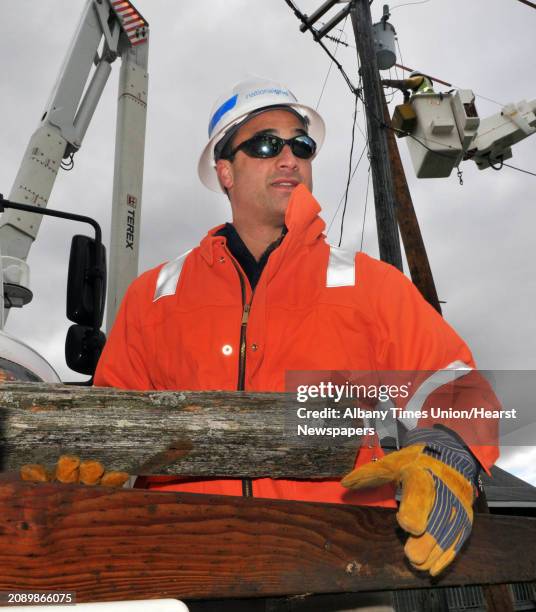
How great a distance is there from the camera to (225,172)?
10.3 feet

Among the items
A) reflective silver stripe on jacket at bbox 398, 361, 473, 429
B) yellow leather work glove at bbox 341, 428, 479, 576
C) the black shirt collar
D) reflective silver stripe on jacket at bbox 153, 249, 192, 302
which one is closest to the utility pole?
the black shirt collar

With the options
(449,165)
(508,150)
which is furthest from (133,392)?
(508,150)

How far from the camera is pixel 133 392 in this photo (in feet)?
5.00

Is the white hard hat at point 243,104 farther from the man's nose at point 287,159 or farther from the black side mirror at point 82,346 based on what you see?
the black side mirror at point 82,346

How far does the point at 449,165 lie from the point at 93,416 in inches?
362

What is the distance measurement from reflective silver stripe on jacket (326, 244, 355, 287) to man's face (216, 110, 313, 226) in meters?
0.35

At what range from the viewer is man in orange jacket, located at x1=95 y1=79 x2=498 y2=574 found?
1.99 meters

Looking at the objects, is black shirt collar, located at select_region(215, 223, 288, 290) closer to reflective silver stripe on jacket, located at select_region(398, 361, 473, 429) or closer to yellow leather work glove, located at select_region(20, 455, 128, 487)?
reflective silver stripe on jacket, located at select_region(398, 361, 473, 429)

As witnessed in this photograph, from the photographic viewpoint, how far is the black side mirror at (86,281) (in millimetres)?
3232

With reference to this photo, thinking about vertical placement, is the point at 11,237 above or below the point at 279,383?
above

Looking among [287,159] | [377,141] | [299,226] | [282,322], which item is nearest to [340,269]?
[299,226]

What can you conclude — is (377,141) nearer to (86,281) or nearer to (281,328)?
(86,281)

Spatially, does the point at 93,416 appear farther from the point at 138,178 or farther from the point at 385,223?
the point at 385,223

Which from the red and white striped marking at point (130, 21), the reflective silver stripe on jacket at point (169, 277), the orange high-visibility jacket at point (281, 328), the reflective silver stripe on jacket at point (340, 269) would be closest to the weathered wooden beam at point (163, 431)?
the orange high-visibility jacket at point (281, 328)
